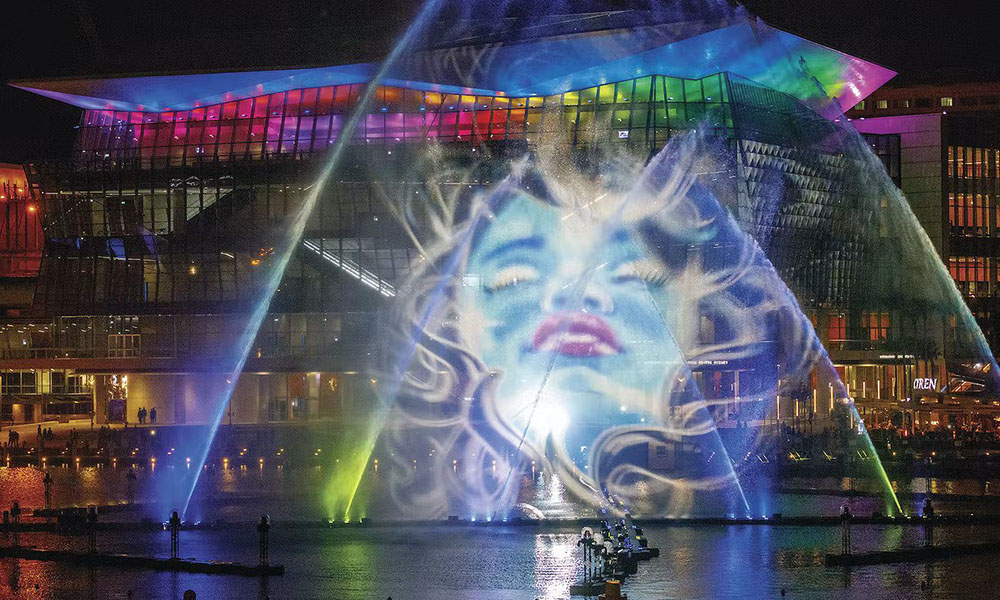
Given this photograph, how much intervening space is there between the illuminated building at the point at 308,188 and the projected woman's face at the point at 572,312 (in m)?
6.09

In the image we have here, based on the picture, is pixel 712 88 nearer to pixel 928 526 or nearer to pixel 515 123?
pixel 515 123

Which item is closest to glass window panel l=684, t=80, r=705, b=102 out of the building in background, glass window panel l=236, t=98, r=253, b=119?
the building in background

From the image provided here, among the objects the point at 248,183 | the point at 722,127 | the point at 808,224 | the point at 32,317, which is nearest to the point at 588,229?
the point at 722,127

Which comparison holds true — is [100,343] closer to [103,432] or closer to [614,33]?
[103,432]

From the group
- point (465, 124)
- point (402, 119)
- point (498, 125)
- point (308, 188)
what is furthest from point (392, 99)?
point (308, 188)

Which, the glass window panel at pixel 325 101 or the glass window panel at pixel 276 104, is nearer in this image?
the glass window panel at pixel 325 101

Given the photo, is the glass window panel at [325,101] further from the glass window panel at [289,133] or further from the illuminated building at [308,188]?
the glass window panel at [289,133]

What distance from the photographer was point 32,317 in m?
95.4

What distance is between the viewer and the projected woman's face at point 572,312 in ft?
246

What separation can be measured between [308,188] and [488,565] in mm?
63200

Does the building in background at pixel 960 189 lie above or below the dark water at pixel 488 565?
above

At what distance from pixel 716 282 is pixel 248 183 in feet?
102

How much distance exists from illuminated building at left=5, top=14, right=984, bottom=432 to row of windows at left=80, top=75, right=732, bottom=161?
0.38ft

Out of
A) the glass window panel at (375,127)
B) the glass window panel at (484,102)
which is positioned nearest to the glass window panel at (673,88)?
the glass window panel at (484,102)
